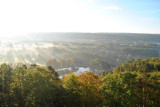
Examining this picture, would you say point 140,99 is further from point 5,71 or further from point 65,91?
point 5,71

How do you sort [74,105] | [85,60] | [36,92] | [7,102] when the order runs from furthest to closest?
[85,60] → [74,105] → [36,92] → [7,102]

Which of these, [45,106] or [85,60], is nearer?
[45,106]

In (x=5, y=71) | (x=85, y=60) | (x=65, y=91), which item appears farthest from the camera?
(x=85, y=60)

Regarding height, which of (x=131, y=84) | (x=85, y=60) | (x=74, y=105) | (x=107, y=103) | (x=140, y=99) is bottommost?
(x=85, y=60)

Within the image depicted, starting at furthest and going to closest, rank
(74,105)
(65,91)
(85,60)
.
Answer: (85,60) < (65,91) < (74,105)

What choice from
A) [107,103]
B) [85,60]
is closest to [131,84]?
[107,103]

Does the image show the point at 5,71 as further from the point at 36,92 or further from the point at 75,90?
the point at 75,90

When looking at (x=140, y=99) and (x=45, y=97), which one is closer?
(x=140, y=99)

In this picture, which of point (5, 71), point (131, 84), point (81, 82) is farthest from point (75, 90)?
point (5, 71)

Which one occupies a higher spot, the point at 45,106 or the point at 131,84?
the point at 131,84
